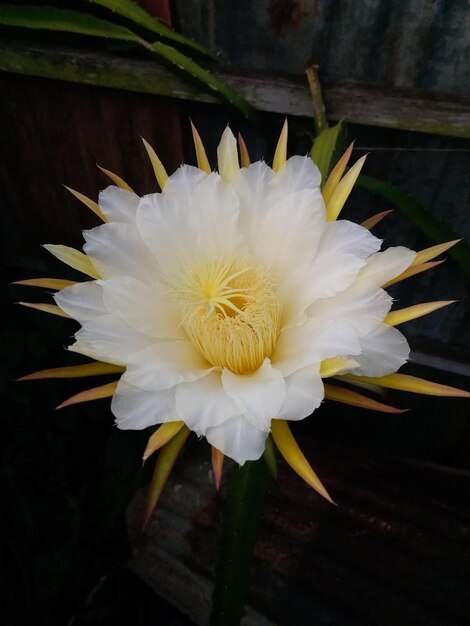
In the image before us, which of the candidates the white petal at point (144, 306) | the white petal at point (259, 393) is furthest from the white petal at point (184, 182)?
the white petal at point (259, 393)

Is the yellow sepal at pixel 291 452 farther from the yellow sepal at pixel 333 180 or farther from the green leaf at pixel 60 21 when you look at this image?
the green leaf at pixel 60 21

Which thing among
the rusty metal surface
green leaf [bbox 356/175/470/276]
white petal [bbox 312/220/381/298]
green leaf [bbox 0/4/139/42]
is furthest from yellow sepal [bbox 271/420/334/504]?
green leaf [bbox 0/4/139/42]

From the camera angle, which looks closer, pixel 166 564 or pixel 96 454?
pixel 166 564

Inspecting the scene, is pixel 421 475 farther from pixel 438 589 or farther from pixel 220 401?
pixel 220 401

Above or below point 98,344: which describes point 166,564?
below

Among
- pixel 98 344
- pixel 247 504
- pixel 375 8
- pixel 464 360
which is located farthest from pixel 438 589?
pixel 375 8

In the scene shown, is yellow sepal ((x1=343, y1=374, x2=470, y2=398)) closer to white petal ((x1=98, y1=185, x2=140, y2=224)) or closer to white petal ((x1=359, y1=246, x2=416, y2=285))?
white petal ((x1=359, y1=246, x2=416, y2=285))
